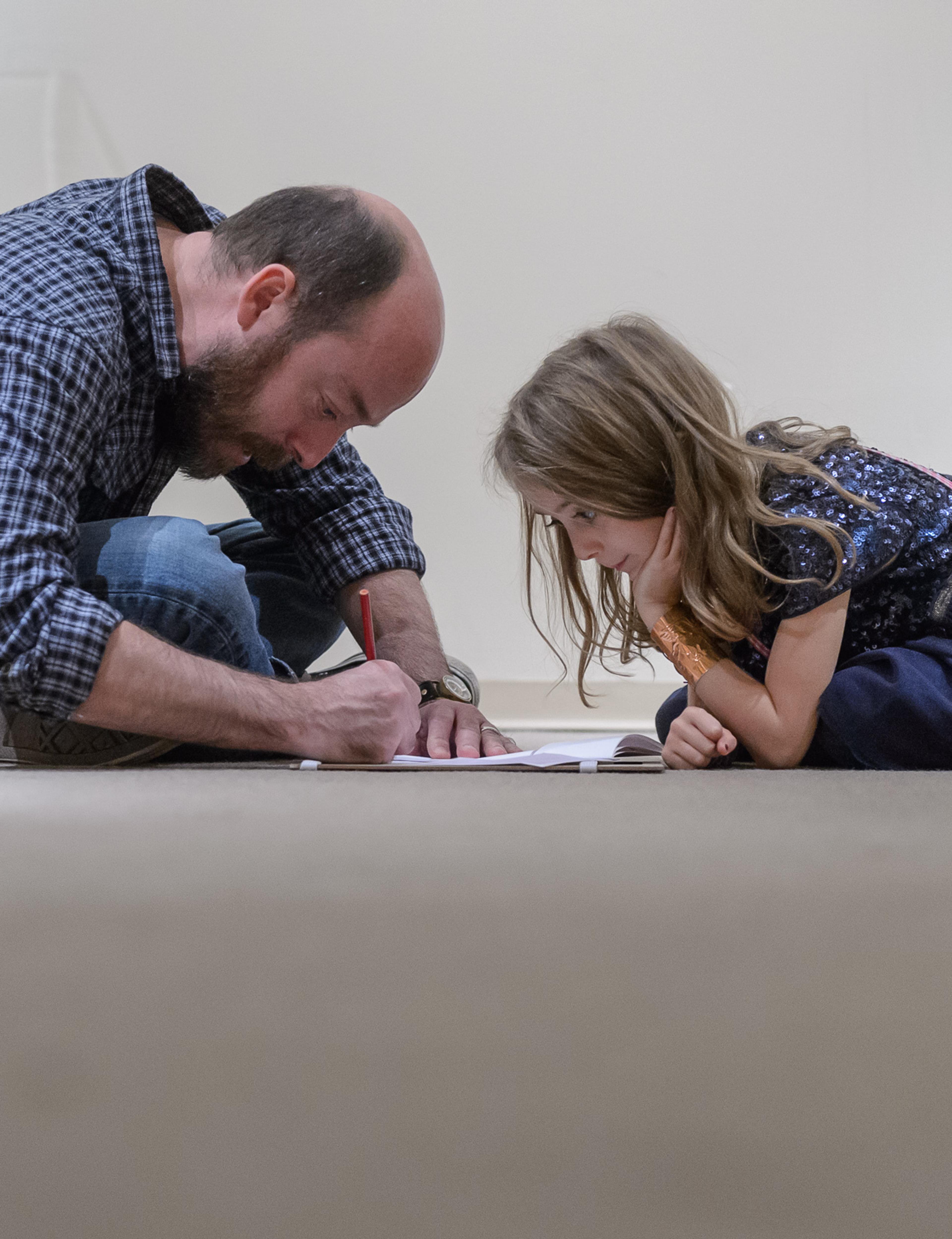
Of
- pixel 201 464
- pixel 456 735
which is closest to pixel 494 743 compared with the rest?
pixel 456 735

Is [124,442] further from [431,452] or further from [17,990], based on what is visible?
[431,452]

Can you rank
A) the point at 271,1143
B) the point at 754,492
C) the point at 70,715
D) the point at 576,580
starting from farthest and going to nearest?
the point at 576,580
the point at 754,492
the point at 70,715
the point at 271,1143

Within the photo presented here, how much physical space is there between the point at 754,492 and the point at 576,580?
0.86ft

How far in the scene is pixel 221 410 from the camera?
0.94 metres

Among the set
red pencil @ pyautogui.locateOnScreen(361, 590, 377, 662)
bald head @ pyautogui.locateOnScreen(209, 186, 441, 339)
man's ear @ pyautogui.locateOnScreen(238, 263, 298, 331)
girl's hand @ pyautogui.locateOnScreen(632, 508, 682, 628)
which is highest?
bald head @ pyautogui.locateOnScreen(209, 186, 441, 339)

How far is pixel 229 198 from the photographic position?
6.56ft

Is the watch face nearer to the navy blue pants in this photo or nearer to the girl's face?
the girl's face

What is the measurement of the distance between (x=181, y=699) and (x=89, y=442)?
229mm

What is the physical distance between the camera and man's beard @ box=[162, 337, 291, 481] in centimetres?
92

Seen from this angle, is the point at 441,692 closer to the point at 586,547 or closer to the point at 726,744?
the point at 586,547

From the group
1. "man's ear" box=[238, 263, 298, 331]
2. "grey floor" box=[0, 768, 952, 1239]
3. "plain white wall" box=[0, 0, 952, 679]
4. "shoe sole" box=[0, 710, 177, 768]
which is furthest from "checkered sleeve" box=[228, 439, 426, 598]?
"plain white wall" box=[0, 0, 952, 679]

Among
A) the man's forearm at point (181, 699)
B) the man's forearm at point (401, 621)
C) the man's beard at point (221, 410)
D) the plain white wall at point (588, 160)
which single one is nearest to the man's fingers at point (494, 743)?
the man's forearm at point (401, 621)

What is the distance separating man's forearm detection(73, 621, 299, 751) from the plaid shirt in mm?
14

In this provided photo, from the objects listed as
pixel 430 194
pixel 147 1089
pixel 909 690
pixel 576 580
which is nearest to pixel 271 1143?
pixel 147 1089
